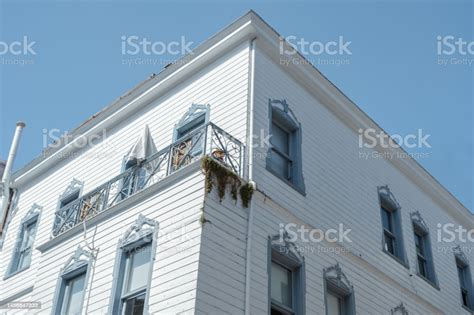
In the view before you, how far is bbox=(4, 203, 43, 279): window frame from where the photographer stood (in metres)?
18.8

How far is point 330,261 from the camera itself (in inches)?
536

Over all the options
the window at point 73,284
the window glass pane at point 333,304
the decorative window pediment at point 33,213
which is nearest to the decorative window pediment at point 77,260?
the window at point 73,284

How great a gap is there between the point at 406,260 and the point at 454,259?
158 inches

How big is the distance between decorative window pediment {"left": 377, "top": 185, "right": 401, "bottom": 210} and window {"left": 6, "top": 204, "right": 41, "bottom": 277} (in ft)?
35.2

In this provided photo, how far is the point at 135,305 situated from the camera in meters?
11.4

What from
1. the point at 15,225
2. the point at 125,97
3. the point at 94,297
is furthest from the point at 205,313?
the point at 15,225

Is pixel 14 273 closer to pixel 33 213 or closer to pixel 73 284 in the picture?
pixel 33 213

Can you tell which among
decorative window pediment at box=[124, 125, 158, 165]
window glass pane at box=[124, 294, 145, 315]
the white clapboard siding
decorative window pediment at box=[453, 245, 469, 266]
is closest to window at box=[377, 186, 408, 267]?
decorative window pediment at box=[453, 245, 469, 266]

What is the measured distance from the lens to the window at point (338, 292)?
1334 cm

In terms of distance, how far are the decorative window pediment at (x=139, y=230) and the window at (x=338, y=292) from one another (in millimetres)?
4069

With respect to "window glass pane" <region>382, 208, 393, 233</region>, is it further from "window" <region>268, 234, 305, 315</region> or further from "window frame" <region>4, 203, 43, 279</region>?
"window frame" <region>4, 203, 43, 279</region>

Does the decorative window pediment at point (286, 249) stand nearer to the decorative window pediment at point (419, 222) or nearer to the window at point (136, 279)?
the window at point (136, 279)

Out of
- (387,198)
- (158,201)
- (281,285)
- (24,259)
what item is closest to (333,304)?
(281,285)

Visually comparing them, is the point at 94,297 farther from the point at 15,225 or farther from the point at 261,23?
the point at 15,225
